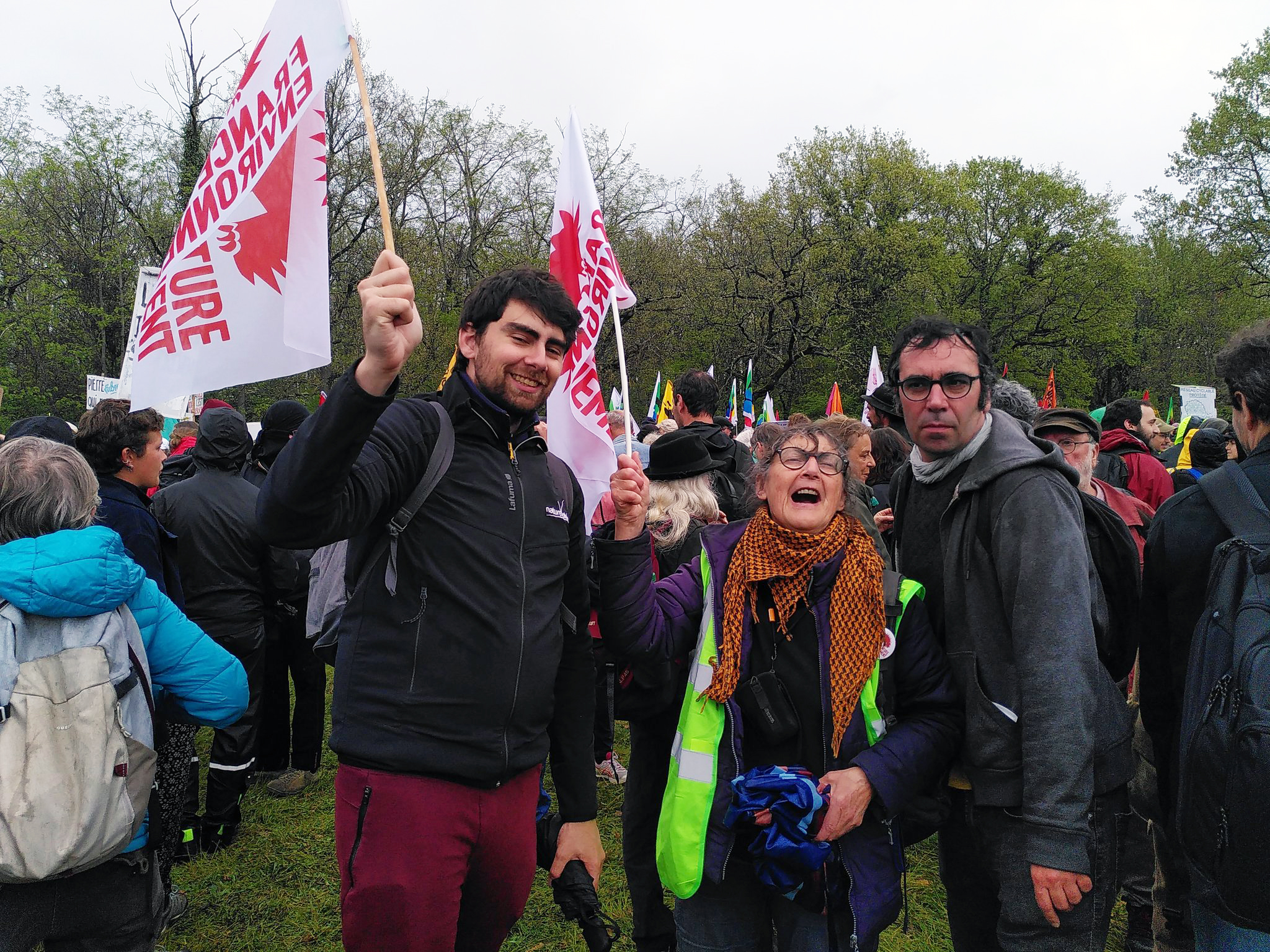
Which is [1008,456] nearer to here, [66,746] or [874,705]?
[874,705]

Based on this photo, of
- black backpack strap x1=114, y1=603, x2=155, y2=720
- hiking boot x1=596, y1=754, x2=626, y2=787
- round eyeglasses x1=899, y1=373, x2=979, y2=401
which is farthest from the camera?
hiking boot x1=596, y1=754, x2=626, y2=787

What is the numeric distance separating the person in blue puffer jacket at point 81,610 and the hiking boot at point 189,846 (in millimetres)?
2288

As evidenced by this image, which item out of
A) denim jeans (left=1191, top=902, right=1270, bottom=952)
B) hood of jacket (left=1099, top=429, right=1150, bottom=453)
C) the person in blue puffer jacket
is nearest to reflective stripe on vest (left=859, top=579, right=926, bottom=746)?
denim jeans (left=1191, top=902, right=1270, bottom=952)

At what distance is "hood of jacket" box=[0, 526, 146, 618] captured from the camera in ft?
6.81

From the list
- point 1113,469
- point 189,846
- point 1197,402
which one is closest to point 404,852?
point 189,846

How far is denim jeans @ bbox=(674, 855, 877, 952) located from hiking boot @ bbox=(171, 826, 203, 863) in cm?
341

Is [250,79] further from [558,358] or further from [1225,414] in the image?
[1225,414]

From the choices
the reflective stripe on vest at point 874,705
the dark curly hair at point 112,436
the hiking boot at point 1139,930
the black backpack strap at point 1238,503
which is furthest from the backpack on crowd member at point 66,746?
the hiking boot at point 1139,930

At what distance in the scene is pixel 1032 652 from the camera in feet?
6.57

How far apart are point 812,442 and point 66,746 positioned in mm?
2122

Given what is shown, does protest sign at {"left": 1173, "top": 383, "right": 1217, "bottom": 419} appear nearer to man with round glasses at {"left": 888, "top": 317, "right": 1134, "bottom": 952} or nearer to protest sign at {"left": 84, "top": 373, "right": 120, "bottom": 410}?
man with round glasses at {"left": 888, "top": 317, "right": 1134, "bottom": 952}

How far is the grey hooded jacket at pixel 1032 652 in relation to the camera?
1.94 meters

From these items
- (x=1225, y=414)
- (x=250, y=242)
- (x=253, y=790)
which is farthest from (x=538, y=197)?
(x=1225, y=414)

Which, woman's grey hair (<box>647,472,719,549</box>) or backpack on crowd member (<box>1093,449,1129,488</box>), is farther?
backpack on crowd member (<box>1093,449,1129,488</box>)
